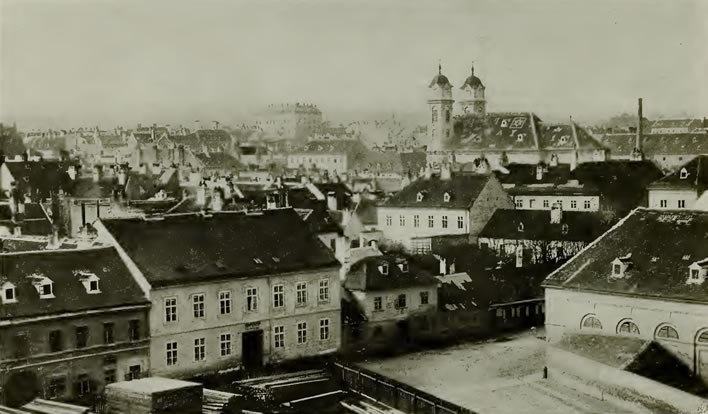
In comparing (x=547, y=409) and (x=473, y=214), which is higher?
(x=473, y=214)

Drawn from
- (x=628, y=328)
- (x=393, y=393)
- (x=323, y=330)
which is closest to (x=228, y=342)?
(x=323, y=330)

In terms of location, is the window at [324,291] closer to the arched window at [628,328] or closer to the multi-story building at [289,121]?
the multi-story building at [289,121]

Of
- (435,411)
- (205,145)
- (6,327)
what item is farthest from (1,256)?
(435,411)

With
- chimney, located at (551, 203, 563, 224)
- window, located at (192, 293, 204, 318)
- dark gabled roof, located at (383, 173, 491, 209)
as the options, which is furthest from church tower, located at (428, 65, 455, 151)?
window, located at (192, 293, 204, 318)

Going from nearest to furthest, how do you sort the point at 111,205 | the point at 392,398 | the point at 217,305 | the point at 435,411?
the point at 435,411 < the point at 392,398 < the point at 217,305 < the point at 111,205

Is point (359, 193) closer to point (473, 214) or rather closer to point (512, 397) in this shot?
point (473, 214)

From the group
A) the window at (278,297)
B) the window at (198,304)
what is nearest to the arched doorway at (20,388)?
the window at (198,304)

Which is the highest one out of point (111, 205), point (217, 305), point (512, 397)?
point (111, 205)
